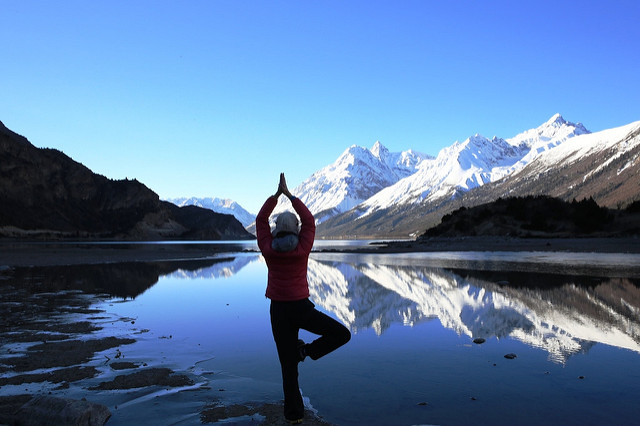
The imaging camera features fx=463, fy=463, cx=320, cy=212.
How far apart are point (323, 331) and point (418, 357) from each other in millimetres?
4064

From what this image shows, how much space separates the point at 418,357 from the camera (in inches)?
399

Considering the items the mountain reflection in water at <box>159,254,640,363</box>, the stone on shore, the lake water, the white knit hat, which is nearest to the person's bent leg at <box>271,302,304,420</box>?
the lake water

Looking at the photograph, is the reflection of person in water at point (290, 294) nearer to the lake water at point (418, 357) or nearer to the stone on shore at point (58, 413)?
the lake water at point (418, 357)

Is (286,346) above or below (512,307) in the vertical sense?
above

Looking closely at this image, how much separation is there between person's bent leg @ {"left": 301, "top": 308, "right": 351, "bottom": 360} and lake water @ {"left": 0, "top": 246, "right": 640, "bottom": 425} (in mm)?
914

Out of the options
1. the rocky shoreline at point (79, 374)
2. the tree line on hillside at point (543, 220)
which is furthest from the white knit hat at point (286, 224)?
the tree line on hillside at point (543, 220)

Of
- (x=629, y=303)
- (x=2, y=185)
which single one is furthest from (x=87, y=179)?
(x=629, y=303)

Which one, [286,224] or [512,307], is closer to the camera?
[286,224]

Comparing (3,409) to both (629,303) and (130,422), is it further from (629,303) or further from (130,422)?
(629,303)

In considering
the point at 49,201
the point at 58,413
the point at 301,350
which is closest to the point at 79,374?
the point at 58,413

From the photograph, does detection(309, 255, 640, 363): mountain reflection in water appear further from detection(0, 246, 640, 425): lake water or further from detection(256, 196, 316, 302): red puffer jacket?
detection(256, 196, 316, 302): red puffer jacket

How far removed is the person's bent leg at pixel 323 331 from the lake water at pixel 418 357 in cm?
91

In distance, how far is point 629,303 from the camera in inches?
650

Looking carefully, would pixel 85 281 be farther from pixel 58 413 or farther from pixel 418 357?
pixel 58 413
